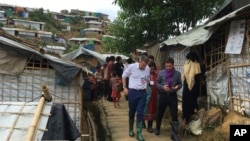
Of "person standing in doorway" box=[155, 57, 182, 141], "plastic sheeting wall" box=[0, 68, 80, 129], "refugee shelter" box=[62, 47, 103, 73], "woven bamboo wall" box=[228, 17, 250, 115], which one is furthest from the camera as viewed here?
"refugee shelter" box=[62, 47, 103, 73]

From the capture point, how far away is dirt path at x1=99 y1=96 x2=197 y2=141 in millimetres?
7926

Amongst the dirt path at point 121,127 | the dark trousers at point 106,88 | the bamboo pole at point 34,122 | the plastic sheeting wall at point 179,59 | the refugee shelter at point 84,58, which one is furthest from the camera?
the refugee shelter at point 84,58

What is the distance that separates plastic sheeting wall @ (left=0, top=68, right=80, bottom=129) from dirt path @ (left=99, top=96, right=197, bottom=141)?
1.08 meters

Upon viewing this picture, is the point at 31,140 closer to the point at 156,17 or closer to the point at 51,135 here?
the point at 51,135

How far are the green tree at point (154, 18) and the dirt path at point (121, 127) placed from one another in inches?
166

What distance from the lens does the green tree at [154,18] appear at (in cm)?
1418

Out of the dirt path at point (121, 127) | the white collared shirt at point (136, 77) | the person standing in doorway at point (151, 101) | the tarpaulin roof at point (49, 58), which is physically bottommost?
the dirt path at point (121, 127)

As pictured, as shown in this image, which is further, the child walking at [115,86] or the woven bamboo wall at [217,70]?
the child walking at [115,86]

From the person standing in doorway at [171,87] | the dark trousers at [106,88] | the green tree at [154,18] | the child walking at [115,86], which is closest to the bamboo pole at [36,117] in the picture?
the person standing in doorway at [171,87]

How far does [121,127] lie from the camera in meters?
9.30

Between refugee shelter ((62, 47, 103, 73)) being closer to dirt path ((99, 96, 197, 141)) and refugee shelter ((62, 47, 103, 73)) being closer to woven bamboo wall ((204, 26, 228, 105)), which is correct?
dirt path ((99, 96, 197, 141))

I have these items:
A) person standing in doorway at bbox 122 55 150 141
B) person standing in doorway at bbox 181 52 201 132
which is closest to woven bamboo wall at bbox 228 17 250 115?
person standing in doorway at bbox 181 52 201 132

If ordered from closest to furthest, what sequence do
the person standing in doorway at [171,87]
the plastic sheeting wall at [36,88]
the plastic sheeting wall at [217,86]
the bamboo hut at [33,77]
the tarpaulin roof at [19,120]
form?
1. the tarpaulin roof at [19,120]
2. the person standing in doorway at [171,87]
3. the bamboo hut at [33,77]
4. the plastic sheeting wall at [36,88]
5. the plastic sheeting wall at [217,86]

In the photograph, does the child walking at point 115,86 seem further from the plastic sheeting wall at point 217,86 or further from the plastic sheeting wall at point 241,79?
the plastic sheeting wall at point 241,79
